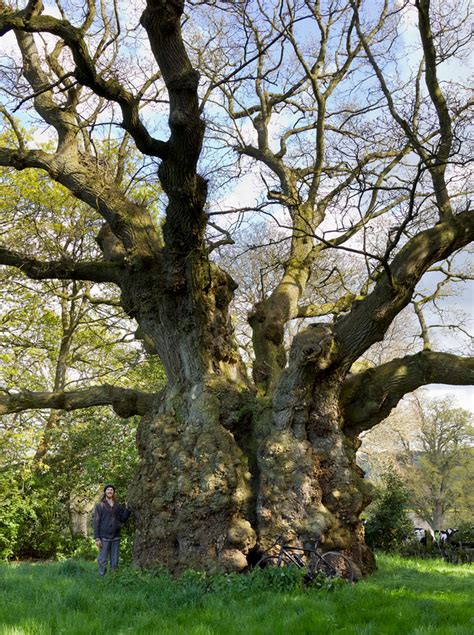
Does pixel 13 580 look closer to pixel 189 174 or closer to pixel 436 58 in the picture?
pixel 189 174

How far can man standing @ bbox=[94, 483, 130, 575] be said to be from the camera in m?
10.2

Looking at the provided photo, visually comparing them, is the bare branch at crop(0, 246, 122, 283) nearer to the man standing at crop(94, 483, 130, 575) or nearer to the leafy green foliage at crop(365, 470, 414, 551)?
the man standing at crop(94, 483, 130, 575)

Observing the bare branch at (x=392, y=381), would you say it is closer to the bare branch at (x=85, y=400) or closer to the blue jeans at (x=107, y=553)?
the bare branch at (x=85, y=400)

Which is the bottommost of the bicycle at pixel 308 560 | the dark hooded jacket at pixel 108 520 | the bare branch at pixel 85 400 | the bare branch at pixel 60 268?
the bicycle at pixel 308 560

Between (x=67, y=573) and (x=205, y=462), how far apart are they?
3.26 meters

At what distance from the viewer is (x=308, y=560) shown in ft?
26.9

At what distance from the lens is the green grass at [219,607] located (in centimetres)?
510

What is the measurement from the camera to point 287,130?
572 inches

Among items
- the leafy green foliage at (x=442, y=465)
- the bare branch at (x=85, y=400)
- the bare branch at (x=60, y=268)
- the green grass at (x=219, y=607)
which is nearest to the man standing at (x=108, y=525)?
the bare branch at (x=85, y=400)

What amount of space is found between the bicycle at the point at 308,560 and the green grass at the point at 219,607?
388mm

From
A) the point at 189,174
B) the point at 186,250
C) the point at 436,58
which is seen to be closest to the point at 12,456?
the point at 186,250

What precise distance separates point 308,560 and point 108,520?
12.8ft

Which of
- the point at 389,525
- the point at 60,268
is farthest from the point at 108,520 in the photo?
the point at 389,525

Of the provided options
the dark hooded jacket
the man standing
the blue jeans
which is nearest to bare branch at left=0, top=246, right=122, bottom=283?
the man standing
